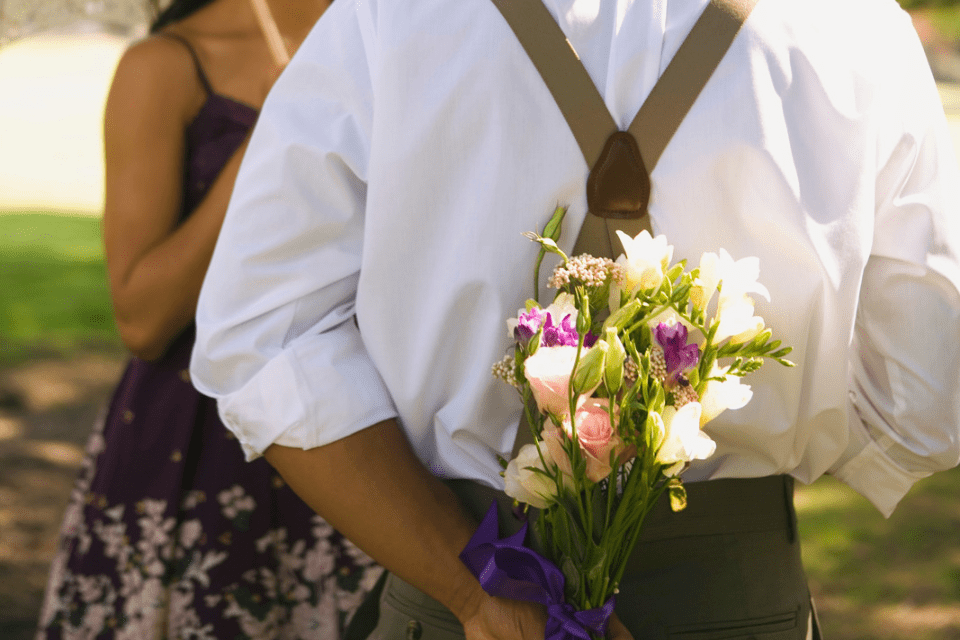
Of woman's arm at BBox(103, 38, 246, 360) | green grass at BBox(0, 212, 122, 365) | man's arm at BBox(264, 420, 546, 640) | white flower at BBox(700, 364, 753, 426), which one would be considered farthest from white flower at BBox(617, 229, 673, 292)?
green grass at BBox(0, 212, 122, 365)

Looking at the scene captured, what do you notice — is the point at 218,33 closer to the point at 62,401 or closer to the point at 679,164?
the point at 679,164

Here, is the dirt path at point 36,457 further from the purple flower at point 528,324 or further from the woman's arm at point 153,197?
the purple flower at point 528,324

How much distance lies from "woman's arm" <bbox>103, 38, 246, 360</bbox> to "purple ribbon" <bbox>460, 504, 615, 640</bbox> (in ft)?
3.80

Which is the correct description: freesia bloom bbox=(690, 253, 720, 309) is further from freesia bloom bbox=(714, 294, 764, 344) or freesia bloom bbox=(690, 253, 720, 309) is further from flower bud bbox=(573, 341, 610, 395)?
flower bud bbox=(573, 341, 610, 395)

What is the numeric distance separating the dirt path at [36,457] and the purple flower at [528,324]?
3.63 meters

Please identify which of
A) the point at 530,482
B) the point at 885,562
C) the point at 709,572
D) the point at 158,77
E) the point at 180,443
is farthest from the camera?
the point at 885,562

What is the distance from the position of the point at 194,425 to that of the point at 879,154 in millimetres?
1593

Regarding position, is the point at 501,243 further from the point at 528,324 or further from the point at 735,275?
the point at 735,275

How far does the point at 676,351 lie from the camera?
37.5 inches

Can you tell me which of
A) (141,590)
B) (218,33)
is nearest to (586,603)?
(141,590)

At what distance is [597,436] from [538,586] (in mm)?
242

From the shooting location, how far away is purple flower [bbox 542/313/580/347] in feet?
3.13

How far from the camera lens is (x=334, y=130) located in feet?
3.88

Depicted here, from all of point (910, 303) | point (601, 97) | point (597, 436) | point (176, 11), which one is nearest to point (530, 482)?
point (597, 436)
